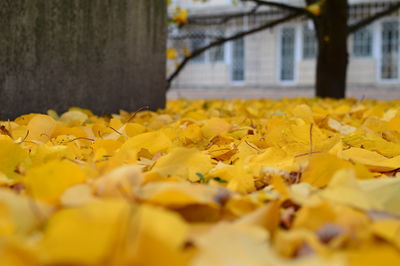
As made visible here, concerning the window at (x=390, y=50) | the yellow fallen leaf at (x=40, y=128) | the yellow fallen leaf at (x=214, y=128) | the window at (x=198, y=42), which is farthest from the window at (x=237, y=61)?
the yellow fallen leaf at (x=40, y=128)

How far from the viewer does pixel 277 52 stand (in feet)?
69.2

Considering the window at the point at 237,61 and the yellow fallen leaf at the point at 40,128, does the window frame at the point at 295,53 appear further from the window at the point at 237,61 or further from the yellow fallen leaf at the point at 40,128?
the yellow fallen leaf at the point at 40,128

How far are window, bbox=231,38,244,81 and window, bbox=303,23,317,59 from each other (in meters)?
2.58

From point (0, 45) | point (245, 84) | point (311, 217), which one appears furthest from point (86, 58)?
point (245, 84)

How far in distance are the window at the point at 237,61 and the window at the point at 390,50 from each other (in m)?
5.44

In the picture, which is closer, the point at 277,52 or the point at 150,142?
the point at 150,142

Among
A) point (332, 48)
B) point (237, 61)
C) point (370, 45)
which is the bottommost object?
point (332, 48)

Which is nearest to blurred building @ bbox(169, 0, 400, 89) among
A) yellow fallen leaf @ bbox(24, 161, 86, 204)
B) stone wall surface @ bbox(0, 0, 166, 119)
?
stone wall surface @ bbox(0, 0, 166, 119)

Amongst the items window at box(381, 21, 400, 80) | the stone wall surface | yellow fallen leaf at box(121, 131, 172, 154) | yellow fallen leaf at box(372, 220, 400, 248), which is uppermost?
window at box(381, 21, 400, 80)

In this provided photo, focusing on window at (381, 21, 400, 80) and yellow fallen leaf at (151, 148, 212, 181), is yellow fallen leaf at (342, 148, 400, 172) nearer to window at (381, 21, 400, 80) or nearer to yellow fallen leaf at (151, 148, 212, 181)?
yellow fallen leaf at (151, 148, 212, 181)

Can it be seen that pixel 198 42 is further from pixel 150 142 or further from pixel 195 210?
pixel 195 210

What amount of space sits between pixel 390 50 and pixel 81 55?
18217 mm

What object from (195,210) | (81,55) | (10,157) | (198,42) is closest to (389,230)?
(195,210)

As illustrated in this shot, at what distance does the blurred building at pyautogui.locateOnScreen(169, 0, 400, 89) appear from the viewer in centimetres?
1952
